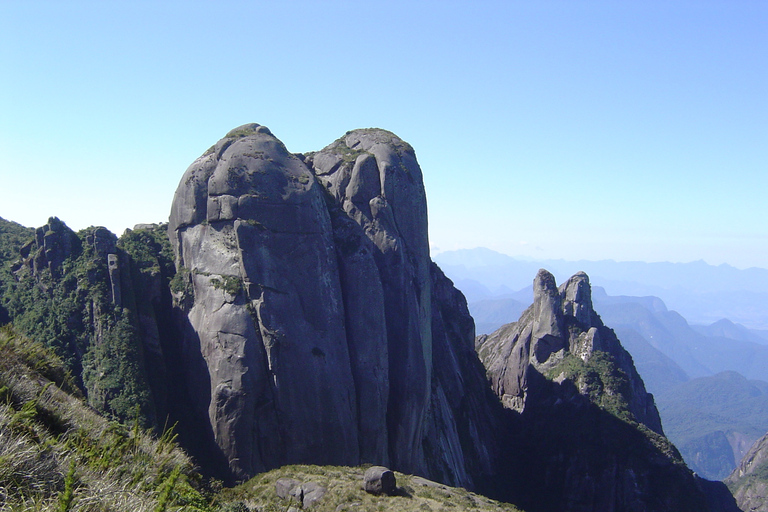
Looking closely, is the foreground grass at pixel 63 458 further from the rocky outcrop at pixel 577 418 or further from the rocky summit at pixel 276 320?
the rocky outcrop at pixel 577 418

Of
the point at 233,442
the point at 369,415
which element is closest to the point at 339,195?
the point at 369,415

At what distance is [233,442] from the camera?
127ft

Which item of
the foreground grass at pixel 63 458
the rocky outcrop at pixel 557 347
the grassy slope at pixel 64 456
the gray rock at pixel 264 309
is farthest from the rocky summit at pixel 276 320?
the rocky outcrop at pixel 557 347

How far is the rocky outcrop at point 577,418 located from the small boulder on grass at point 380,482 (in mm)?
40473

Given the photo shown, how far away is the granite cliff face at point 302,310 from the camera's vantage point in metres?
40.5

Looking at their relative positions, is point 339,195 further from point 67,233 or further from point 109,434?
point 109,434

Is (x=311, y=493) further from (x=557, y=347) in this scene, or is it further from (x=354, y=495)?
(x=557, y=347)

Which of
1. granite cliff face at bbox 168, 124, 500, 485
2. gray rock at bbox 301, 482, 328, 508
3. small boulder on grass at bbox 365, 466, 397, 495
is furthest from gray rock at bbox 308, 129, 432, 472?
gray rock at bbox 301, 482, 328, 508

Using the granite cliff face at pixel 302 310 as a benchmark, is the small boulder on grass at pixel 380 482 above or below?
below

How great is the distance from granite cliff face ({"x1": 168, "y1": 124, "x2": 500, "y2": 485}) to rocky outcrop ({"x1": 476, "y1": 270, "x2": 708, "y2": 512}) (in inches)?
753

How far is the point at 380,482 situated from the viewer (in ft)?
94.8

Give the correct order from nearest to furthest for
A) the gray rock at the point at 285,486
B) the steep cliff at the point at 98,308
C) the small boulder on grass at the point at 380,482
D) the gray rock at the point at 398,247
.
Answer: the gray rock at the point at 285,486 → the small boulder on grass at the point at 380,482 → the steep cliff at the point at 98,308 → the gray rock at the point at 398,247

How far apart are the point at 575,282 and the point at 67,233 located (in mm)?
77132

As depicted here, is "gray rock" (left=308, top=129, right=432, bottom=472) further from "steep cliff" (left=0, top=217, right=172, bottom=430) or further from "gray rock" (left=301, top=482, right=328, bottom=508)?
"steep cliff" (left=0, top=217, right=172, bottom=430)
